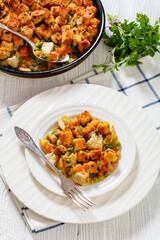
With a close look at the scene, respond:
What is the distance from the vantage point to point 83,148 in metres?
2.56

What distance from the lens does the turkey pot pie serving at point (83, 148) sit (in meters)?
2.50

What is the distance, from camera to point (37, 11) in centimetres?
285

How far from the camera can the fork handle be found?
2487 mm

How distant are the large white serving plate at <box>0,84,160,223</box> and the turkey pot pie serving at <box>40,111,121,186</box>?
18 centimetres

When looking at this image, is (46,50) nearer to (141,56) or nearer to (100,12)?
(100,12)

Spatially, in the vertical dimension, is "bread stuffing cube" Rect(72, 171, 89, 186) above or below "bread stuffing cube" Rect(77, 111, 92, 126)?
below

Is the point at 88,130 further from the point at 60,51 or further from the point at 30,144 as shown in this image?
the point at 60,51

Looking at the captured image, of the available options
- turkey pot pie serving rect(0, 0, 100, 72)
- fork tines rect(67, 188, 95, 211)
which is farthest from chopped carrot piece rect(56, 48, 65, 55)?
fork tines rect(67, 188, 95, 211)

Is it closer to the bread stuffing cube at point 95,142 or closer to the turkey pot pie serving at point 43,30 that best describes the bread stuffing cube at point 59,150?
the bread stuffing cube at point 95,142

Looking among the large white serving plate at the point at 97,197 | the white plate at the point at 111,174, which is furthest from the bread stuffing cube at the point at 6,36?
the white plate at the point at 111,174

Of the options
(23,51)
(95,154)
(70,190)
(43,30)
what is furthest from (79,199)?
(43,30)

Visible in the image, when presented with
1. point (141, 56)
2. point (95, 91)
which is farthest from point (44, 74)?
point (141, 56)

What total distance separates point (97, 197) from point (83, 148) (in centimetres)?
38

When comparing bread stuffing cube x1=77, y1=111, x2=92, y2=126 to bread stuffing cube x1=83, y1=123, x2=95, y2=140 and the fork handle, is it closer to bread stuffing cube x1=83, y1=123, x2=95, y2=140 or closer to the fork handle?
bread stuffing cube x1=83, y1=123, x2=95, y2=140
